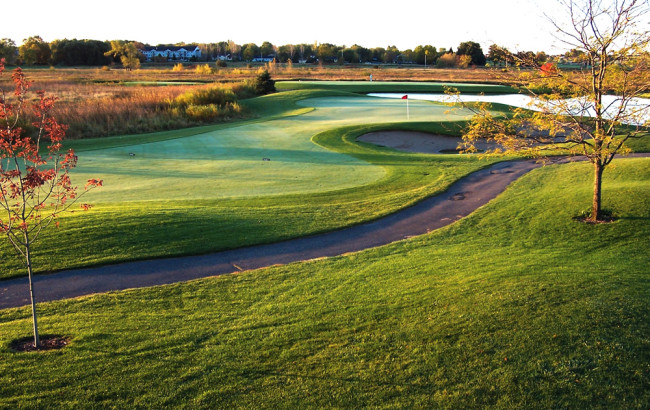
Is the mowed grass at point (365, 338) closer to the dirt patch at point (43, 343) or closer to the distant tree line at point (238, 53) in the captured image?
the dirt patch at point (43, 343)

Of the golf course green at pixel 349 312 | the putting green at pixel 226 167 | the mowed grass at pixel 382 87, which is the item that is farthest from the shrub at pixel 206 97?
the golf course green at pixel 349 312

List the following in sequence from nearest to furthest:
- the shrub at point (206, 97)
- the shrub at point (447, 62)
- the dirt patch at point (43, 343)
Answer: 1. the dirt patch at point (43, 343)
2. the shrub at point (206, 97)
3. the shrub at point (447, 62)

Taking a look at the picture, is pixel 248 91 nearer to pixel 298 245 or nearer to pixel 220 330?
pixel 298 245

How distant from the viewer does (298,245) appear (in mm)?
13094

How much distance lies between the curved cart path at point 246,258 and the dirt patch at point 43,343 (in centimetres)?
217

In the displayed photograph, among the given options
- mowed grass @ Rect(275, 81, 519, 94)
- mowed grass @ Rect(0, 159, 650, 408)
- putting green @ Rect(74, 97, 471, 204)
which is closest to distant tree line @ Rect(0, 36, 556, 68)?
mowed grass @ Rect(275, 81, 519, 94)

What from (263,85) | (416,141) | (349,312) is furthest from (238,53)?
(349,312)

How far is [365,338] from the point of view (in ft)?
24.7

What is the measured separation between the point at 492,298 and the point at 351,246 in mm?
5000

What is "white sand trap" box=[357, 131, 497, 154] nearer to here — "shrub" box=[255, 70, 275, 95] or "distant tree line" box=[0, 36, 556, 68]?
"shrub" box=[255, 70, 275, 95]

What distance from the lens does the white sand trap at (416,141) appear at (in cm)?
2964

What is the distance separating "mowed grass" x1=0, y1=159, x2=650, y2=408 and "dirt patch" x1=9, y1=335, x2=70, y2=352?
157 mm

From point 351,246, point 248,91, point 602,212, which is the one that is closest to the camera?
point 351,246

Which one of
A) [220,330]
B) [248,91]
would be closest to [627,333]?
[220,330]
